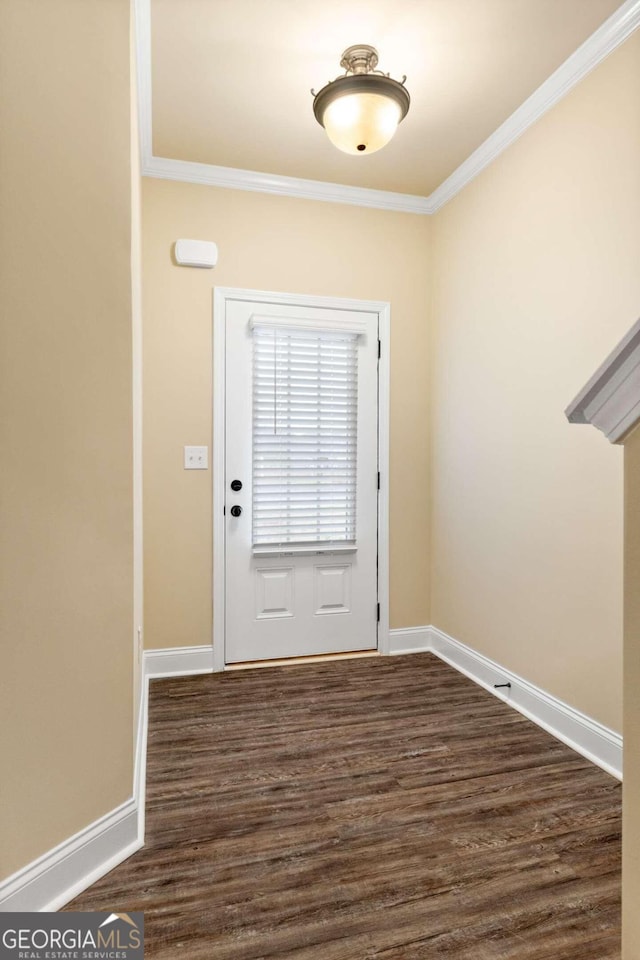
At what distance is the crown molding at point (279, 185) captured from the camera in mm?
3162

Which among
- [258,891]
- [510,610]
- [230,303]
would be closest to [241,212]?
[230,303]

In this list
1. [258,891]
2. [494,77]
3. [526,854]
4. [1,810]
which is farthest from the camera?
[494,77]

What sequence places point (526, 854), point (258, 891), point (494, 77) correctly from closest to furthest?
1. point (258, 891)
2. point (526, 854)
3. point (494, 77)

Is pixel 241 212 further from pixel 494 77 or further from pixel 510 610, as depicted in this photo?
pixel 510 610

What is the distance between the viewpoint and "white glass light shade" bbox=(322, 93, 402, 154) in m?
2.34

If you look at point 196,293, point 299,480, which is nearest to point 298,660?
point 299,480

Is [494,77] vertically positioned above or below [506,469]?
above

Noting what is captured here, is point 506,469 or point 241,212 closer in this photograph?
point 506,469

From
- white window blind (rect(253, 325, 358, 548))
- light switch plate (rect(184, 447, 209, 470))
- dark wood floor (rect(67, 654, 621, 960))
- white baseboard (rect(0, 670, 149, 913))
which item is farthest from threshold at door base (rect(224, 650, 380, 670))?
white baseboard (rect(0, 670, 149, 913))

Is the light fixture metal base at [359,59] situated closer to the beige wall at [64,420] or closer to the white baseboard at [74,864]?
the beige wall at [64,420]

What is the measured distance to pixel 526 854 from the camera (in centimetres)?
176

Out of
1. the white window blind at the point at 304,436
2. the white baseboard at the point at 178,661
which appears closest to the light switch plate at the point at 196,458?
the white window blind at the point at 304,436

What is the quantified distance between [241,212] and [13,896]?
321cm

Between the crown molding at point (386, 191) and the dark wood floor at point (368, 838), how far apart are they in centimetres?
280
